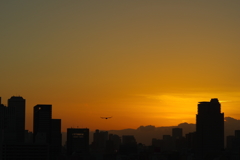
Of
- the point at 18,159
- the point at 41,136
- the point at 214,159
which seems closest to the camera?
the point at 18,159

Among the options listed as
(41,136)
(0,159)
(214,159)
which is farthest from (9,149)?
(214,159)

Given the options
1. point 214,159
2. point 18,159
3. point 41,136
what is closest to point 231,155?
point 214,159

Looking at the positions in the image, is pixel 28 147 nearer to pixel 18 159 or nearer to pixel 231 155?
pixel 18 159

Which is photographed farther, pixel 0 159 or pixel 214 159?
pixel 214 159

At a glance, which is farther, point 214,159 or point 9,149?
point 214,159

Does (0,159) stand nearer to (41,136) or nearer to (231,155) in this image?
(41,136)

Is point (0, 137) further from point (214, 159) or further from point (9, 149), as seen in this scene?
point (214, 159)

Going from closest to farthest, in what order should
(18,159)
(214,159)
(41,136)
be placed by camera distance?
(18,159)
(41,136)
(214,159)
